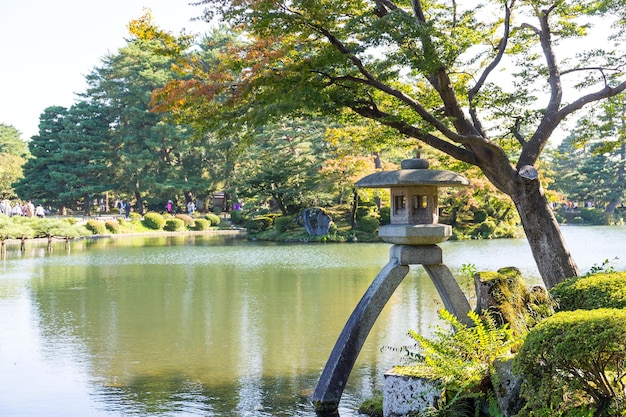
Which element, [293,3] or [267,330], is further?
[267,330]

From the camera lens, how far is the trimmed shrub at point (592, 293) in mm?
4035

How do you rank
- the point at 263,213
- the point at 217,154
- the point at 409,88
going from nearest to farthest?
the point at 409,88 < the point at 263,213 < the point at 217,154

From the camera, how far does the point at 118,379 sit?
627 centimetres

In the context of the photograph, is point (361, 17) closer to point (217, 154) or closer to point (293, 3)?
point (293, 3)

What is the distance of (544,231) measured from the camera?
670cm

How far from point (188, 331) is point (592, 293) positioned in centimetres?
550

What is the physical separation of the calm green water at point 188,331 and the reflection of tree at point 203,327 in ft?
0.07

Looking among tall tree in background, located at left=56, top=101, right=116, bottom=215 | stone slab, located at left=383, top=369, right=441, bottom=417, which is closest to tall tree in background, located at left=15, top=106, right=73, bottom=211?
tall tree in background, located at left=56, top=101, right=116, bottom=215

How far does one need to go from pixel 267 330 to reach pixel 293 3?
419 cm

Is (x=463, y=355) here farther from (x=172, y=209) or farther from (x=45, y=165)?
(x=45, y=165)

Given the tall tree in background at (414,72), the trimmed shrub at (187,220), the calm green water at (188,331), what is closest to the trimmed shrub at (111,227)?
the trimmed shrub at (187,220)

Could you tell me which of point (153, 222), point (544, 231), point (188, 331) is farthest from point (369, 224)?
point (544, 231)

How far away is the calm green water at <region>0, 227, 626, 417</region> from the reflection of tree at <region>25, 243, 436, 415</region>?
0.07 feet

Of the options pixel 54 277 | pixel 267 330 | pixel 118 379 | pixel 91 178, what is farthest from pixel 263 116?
pixel 91 178
